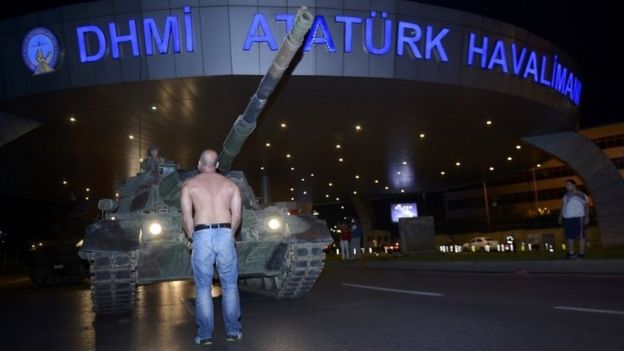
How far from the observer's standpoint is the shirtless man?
5.73 m

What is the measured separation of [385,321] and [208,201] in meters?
2.47

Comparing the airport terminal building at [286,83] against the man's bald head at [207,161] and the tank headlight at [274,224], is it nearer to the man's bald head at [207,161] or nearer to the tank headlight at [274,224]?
the tank headlight at [274,224]

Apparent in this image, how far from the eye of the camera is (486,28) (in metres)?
21.4

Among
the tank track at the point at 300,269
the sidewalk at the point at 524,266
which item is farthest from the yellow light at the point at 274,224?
the sidewalk at the point at 524,266

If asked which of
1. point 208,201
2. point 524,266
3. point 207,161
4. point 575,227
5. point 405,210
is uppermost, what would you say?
point 405,210

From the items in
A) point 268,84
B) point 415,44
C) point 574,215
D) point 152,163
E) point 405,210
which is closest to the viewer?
point 268,84

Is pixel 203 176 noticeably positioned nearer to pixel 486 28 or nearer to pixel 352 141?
pixel 486 28

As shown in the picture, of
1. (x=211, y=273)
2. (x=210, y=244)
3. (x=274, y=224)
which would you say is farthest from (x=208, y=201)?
(x=274, y=224)

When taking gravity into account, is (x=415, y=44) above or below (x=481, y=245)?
above

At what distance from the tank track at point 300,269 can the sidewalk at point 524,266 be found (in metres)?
6.07

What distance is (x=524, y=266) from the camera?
13.6 metres

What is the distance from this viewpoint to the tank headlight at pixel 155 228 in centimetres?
883

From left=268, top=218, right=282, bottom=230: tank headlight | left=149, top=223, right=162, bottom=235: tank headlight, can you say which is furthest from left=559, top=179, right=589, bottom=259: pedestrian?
left=149, top=223, right=162, bottom=235: tank headlight

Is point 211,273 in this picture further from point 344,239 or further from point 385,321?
point 344,239
